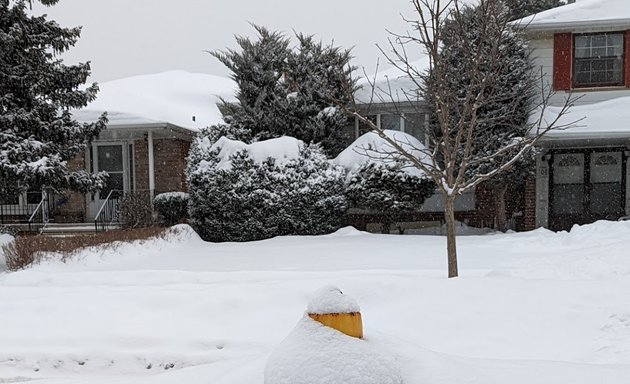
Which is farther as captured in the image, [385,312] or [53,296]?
[53,296]

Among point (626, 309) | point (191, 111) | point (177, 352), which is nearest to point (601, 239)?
point (626, 309)

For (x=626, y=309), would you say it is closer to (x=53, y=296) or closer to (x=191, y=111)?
(x=53, y=296)

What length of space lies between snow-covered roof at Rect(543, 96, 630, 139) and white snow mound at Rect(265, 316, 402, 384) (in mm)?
11392

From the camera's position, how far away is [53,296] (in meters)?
6.62

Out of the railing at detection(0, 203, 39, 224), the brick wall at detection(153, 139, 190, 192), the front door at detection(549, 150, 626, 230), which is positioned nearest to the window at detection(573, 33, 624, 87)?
the front door at detection(549, 150, 626, 230)

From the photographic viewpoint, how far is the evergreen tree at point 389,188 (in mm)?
12719

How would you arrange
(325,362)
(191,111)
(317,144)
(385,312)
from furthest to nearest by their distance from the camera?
(191,111), (317,144), (385,312), (325,362)

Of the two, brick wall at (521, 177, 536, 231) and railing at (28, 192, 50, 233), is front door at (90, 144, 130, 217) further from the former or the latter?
brick wall at (521, 177, 536, 231)

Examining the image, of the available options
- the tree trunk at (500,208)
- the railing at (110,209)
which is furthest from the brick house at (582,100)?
the railing at (110,209)

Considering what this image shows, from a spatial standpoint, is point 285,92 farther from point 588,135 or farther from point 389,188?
point 588,135

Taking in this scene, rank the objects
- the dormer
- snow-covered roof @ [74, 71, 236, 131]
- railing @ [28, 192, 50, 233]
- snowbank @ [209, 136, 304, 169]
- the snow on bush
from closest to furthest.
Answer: the snow on bush → snowbank @ [209, 136, 304, 169] → the dormer → railing @ [28, 192, 50, 233] → snow-covered roof @ [74, 71, 236, 131]

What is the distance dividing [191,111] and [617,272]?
18593 mm

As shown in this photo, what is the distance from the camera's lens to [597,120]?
13305mm

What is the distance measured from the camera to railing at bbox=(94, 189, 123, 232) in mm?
14898
